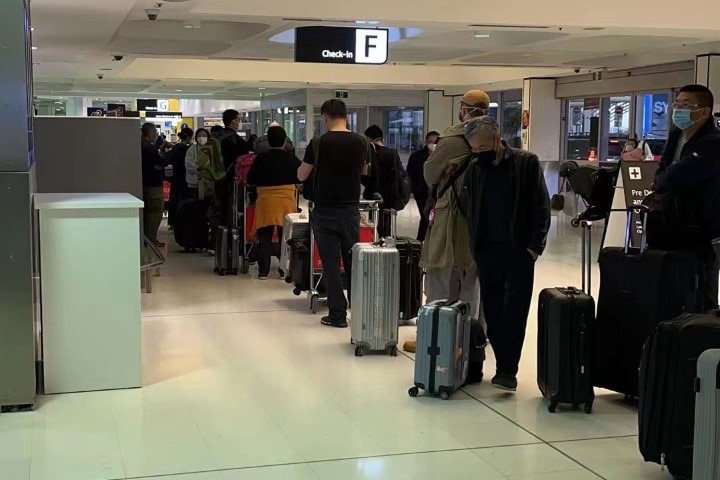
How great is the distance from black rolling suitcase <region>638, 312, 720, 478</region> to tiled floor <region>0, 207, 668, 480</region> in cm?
20

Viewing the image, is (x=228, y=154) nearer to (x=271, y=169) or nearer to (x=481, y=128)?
(x=271, y=169)

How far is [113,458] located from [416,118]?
21506mm

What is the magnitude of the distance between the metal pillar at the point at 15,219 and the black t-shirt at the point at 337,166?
2.33 metres

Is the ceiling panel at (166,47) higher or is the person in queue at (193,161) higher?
the ceiling panel at (166,47)

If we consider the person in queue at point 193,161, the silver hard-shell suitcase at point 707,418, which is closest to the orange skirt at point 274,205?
the person in queue at point 193,161

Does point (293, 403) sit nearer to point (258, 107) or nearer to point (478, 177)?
point (478, 177)

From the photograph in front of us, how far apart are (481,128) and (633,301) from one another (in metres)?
1.21

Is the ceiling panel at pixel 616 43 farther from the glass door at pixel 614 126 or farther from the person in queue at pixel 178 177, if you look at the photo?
the person in queue at pixel 178 177

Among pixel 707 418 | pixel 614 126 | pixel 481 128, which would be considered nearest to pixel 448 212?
pixel 481 128

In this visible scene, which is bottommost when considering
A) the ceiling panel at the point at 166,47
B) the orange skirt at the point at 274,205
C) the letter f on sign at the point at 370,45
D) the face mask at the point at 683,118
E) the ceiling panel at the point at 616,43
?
the orange skirt at the point at 274,205

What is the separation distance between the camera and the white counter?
4703 millimetres

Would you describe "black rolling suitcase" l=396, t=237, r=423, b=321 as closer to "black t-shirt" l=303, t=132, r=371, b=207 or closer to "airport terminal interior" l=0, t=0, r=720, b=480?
"airport terminal interior" l=0, t=0, r=720, b=480

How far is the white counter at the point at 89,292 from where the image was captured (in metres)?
4.70

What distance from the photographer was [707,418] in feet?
A: 10.2
